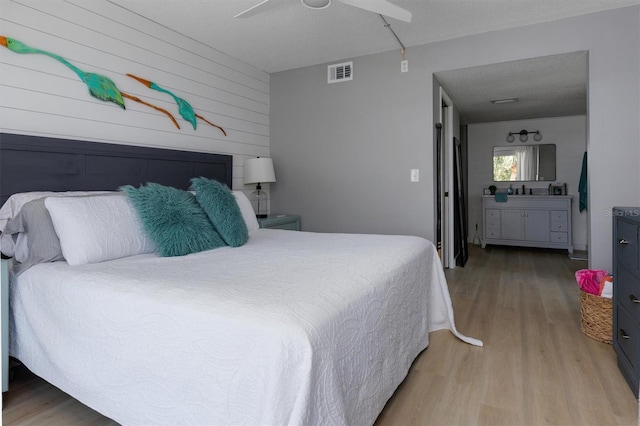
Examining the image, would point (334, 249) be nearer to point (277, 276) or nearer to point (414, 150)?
point (277, 276)

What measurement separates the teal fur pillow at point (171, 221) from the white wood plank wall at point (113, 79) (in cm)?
75

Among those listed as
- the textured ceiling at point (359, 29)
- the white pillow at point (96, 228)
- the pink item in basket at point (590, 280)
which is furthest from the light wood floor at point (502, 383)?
the textured ceiling at point (359, 29)

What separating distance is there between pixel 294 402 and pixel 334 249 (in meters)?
1.21

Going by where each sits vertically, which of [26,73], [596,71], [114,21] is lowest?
[26,73]

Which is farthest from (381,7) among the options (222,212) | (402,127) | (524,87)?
(524,87)

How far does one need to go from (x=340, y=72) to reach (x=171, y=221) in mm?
2528

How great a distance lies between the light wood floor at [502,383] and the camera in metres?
1.61

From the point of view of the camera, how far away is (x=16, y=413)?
→ 5.48 ft

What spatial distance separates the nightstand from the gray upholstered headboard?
2.49ft

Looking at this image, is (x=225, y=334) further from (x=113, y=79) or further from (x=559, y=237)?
(x=559, y=237)

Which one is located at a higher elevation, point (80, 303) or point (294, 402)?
point (80, 303)

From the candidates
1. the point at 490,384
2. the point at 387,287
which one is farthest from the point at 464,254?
the point at 387,287

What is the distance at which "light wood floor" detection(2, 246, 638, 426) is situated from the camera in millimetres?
1609

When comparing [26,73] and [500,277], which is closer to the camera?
[26,73]
